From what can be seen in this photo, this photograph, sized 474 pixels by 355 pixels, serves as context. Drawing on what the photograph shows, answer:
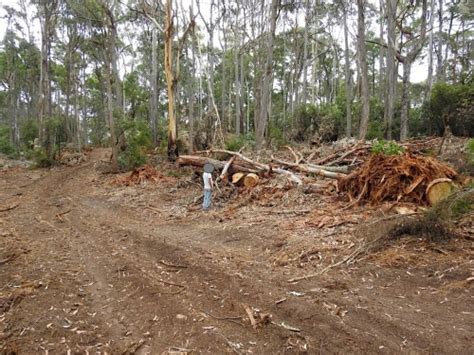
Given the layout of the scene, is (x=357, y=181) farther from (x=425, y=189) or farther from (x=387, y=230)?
(x=387, y=230)

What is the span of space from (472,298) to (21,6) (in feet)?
105

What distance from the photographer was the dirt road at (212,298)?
9.66 ft

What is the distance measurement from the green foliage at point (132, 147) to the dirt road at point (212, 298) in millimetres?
8148

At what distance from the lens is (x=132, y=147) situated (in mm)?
14609

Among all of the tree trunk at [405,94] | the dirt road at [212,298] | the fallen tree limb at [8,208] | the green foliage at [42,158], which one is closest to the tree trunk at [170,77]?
the fallen tree limb at [8,208]

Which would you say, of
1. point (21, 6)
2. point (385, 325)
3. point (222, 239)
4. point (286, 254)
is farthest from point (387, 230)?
point (21, 6)

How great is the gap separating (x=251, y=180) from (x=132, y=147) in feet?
24.1

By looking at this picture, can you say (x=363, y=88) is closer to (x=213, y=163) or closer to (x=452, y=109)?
(x=452, y=109)

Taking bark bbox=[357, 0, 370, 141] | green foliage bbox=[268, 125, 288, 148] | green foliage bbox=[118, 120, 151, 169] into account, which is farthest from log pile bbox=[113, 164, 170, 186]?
bark bbox=[357, 0, 370, 141]

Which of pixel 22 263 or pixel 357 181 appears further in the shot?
pixel 357 181

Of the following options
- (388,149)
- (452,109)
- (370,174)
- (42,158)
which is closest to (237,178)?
(370,174)

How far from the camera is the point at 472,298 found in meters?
3.46

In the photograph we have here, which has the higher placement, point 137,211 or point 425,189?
point 425,189

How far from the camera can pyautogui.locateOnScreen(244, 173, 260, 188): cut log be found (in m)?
9.05
